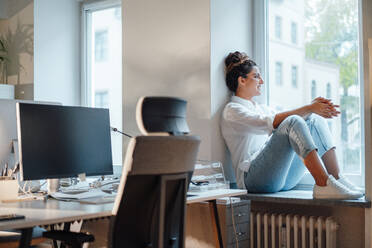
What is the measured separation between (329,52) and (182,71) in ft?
3.25

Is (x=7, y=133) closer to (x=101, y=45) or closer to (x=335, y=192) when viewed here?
(x=335, y=192)

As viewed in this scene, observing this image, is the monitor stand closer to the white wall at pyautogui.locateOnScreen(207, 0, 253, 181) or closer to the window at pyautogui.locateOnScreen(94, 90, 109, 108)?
the white wall at pyautogui.locateOnScreen(207, 0, 253, 181)

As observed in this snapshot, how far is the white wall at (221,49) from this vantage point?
137 inches

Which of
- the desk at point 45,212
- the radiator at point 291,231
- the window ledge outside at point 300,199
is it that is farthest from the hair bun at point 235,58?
the desk at point 45,212

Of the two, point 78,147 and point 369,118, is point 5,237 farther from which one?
point 369,118

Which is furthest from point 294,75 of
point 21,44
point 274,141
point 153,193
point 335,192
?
point 21,44

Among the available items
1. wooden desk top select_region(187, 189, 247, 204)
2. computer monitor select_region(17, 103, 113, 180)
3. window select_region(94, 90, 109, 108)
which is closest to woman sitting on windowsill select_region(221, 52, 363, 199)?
wooden desk top select_region(187, 189, 247, 204)

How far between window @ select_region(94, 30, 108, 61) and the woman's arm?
6.75 ft

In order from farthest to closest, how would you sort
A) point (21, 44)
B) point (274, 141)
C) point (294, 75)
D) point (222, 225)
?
point (21, 44), point (294, 75), point (274, 141), point (222, 225)

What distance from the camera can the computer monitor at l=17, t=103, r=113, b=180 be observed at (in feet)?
7.42

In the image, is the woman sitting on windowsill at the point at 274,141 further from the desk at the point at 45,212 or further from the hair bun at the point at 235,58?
the desk at the point at 45,212

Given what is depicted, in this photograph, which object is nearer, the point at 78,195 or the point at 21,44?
the point at 78,195

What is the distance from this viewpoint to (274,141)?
3.15 m

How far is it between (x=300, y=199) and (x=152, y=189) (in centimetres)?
143
